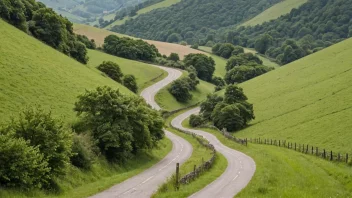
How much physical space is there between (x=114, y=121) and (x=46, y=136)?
16589mm

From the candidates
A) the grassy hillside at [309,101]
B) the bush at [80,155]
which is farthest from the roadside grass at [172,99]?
the bush at [80,155]

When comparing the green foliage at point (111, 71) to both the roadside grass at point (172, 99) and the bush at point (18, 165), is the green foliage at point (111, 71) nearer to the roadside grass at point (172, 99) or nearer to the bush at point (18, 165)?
the roadside grass at point (172, 99)

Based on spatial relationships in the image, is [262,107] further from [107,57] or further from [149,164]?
[107,57]

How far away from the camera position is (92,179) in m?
39.4

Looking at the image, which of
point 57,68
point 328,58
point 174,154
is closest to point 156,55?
point 328,58

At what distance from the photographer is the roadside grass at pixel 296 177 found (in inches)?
1201

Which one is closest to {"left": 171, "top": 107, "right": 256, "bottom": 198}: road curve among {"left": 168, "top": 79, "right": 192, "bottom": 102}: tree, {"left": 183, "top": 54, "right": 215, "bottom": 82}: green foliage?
{"left": 168, "top": 79, "right": 192, "bottom": 102}: tree

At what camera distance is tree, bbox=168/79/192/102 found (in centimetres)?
13375

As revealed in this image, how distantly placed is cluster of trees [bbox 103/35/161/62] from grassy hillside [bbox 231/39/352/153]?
55837 mm

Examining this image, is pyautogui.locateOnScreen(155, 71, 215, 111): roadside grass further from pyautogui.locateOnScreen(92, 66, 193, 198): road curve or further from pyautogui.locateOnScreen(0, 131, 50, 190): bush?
pyautogui.locateOnScreen(0, 131, 50, 190): bush

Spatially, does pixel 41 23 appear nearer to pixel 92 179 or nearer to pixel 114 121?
pixel 114 121

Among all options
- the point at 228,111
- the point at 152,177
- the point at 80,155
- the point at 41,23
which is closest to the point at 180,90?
the point at 228,111

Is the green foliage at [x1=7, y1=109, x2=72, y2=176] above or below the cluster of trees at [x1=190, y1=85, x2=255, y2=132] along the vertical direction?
above

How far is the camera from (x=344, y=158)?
5041 centimetres
